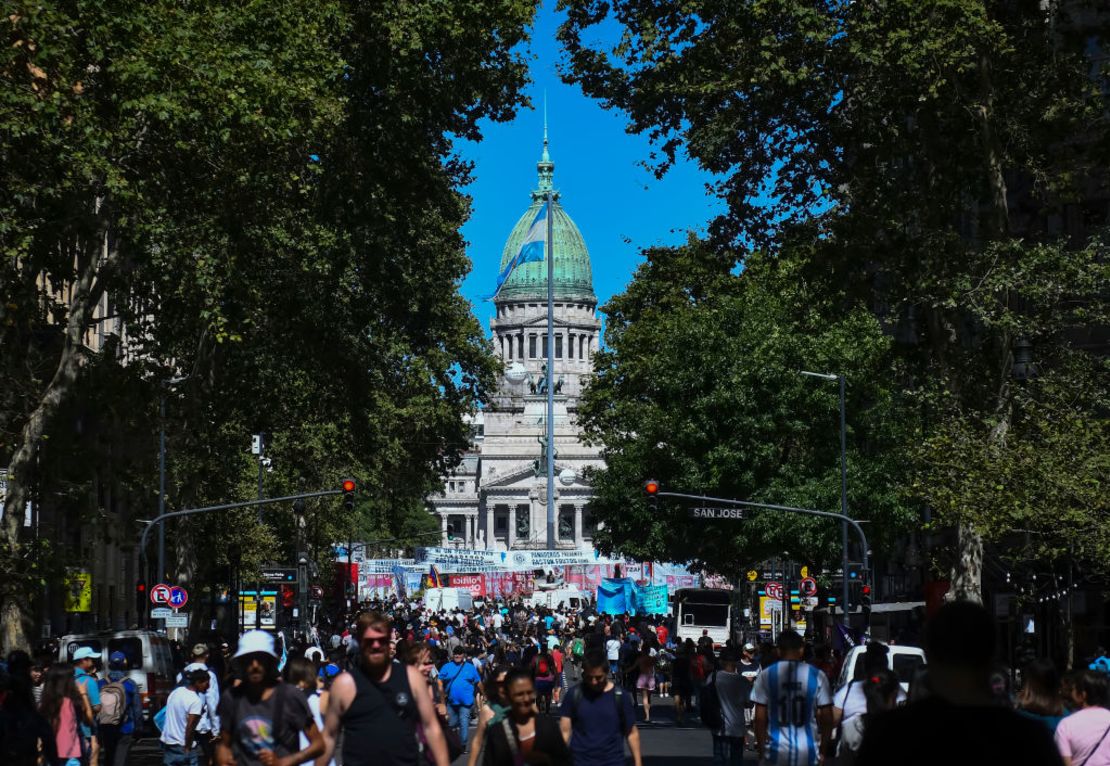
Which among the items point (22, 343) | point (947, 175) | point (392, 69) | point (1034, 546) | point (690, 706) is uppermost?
point (392, 69)

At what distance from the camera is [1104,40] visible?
28484mm

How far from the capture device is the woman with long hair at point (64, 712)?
49.6 feet

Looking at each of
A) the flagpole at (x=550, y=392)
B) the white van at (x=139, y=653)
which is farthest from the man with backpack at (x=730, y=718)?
the flagpole at (x=550, y=392)

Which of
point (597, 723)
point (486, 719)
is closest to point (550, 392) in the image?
point (597, 723)

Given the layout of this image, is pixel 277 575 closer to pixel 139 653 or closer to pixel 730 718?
pixel 139 653

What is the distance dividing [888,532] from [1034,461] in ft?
79.9

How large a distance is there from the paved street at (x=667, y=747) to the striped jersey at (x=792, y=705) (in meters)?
11.2

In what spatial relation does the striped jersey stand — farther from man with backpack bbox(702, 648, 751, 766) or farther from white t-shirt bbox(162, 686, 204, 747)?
white t-shirt bbox(162, 686, 204, 747)

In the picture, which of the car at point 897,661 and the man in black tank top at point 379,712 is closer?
the man in black tank top at point 379,712

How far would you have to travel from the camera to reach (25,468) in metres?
28.2

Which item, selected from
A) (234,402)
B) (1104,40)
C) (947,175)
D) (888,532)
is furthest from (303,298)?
(888,532)

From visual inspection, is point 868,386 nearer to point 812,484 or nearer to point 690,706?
point 812,484

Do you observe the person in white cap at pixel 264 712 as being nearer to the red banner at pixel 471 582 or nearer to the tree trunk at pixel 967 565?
the tree trunk at pixel 967 565

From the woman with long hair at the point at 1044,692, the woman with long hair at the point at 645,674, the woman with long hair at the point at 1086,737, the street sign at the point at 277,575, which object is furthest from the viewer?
the street sign at the point at 277,575
